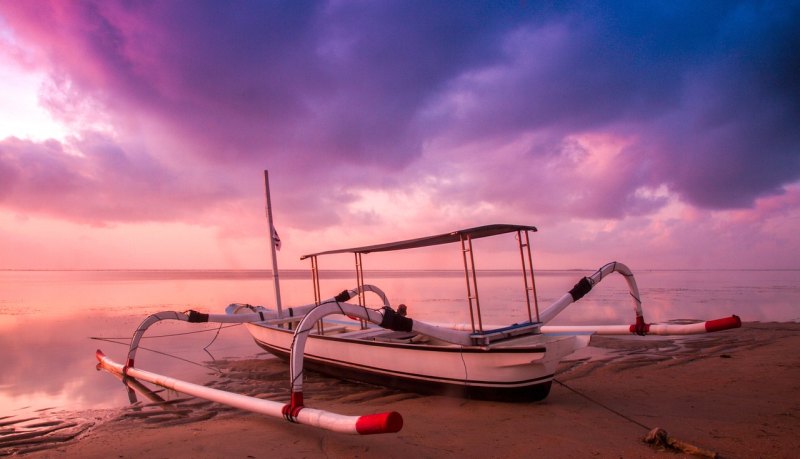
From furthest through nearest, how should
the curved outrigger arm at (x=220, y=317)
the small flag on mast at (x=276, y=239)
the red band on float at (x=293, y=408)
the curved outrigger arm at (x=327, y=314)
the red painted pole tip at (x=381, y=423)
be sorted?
the small flag on mast at (x=276, y=239) < the curved outrigger arm at (x=220, y=317) < the curved outrigger arm at (x=327, y=314) < the red band on float at (x=293, y=408) < the red painted pole tip at (x=381, y=423)

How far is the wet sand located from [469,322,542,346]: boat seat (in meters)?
0.98

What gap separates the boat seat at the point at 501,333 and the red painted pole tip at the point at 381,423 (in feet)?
10.5

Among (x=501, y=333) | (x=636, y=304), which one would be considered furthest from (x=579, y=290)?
(x=501, y=333)

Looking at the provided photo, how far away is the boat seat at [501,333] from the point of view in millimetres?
7188

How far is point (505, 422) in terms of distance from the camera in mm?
5984

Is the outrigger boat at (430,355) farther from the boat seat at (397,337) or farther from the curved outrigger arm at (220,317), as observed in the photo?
the curved outrigger arm at (220,317)

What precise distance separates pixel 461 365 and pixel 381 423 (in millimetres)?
3014

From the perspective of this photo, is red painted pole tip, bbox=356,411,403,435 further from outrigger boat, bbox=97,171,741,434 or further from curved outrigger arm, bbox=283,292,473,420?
curved outrigger arm, bbox=283,292,473,420

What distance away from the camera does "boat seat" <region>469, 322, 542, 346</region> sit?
7188 mm

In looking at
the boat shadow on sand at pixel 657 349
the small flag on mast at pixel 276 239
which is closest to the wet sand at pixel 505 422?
the boat shadow on sand at pixel 657 349

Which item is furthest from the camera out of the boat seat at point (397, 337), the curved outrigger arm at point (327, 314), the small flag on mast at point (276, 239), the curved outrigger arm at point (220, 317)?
the small flag on mast at point (276, 239)

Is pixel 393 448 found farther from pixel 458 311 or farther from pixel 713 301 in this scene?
pixel 713 301

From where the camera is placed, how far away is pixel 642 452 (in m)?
4.75

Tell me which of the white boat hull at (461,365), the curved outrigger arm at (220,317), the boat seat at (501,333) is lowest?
the white boat hull at (461,365)
